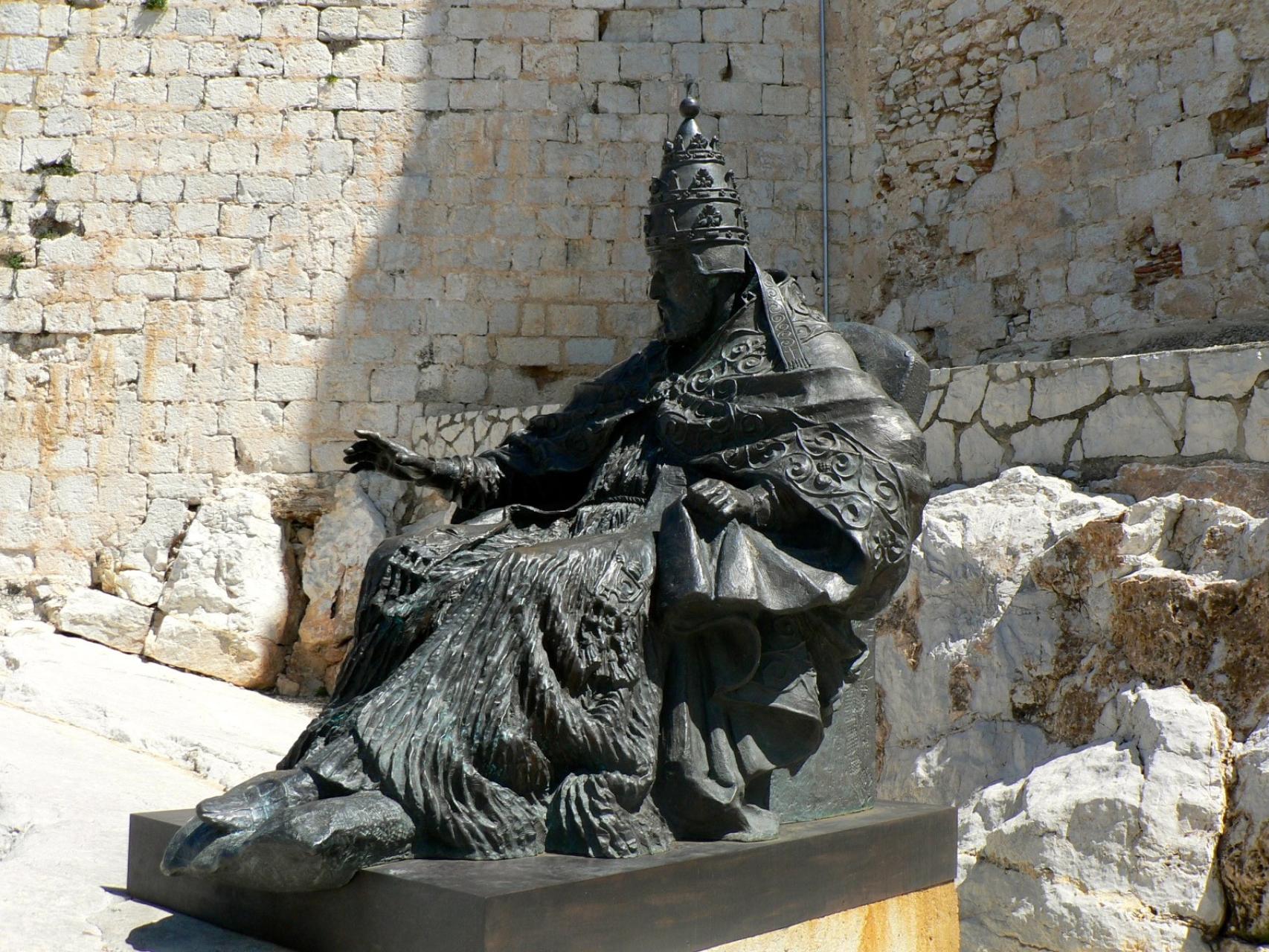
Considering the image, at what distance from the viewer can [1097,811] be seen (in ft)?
11.9

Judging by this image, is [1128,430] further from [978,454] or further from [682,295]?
[682,295]

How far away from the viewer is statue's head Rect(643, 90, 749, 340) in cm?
273

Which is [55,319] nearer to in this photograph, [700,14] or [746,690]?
[700,14]

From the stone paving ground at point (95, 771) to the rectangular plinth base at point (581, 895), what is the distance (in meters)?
0.07

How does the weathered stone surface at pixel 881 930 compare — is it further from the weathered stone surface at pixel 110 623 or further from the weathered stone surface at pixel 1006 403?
the weathered stone surface at pixel 110 623

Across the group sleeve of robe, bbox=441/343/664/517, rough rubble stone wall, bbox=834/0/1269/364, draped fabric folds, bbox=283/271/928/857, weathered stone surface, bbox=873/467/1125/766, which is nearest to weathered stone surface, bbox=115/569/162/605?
weathered stone surface, bbox=873/467/1125/766

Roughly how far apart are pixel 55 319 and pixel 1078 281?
22.1 feet

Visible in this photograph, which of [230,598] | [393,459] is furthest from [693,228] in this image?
[230,598]

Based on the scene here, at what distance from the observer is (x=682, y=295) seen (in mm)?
2797

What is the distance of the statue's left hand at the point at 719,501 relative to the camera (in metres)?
2.37

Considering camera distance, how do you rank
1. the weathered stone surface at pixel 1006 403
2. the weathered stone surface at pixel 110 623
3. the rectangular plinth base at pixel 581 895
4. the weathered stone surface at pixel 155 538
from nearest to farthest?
the rectangular plinth base at pixel 581 895 → the weathered stone surface at pixel 1006 403 → the weathered stone surface at pixel 110 623 → the weathered stone surface at pixel 155 538

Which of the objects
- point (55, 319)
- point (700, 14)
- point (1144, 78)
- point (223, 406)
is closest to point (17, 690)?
point (223, 406)

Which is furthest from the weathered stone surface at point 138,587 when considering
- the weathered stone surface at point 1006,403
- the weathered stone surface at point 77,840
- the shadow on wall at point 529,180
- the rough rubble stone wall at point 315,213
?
the weathered stone surface at point 1006,403

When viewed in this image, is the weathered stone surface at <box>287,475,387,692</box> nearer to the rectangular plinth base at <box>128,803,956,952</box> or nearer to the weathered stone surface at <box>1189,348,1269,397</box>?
the weathered stone surface at <box>1189,348,1269,397</box>
